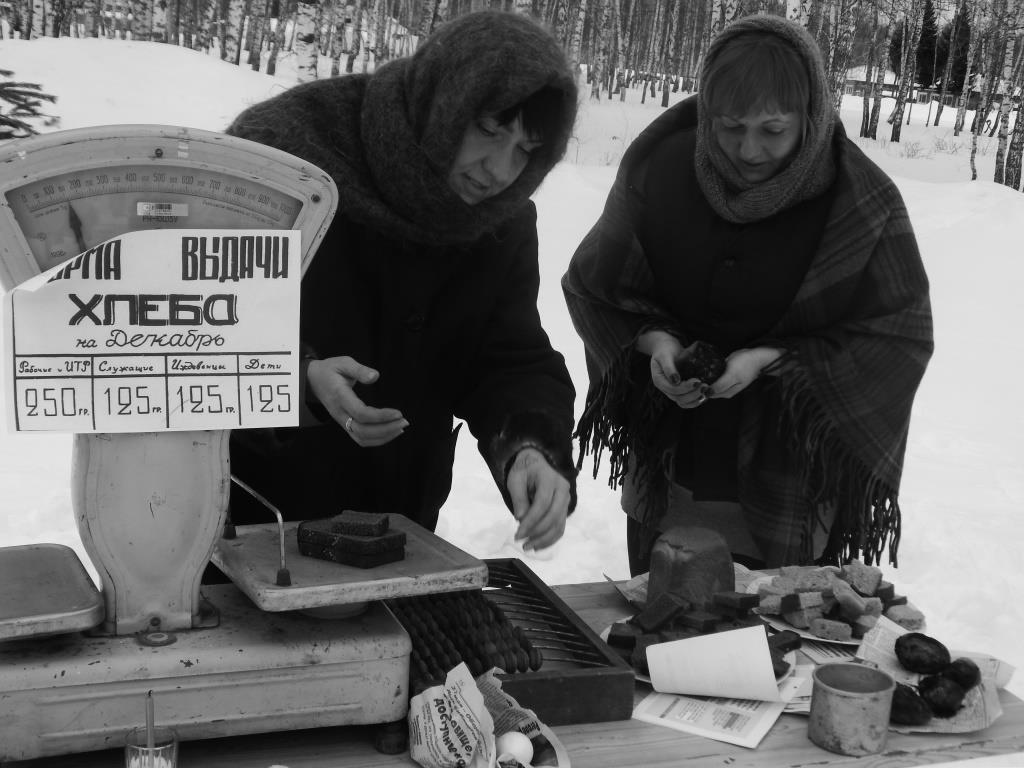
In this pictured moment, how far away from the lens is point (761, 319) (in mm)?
2170

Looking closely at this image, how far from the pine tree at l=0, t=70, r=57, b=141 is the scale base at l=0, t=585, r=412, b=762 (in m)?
9.24

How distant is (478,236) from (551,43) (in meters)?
0.31

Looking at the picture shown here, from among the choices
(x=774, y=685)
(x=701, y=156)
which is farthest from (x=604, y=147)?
(x=774, y=685)

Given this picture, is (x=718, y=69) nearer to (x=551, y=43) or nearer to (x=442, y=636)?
(x=551, y=43)

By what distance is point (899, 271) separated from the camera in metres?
2.10

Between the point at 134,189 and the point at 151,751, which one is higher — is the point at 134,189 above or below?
above

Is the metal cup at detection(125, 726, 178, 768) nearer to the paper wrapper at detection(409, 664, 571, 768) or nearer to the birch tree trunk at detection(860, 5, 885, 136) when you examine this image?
the paper wrapper at detection(409, 664, 571, 768)

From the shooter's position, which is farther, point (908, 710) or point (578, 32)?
point (578, 32)

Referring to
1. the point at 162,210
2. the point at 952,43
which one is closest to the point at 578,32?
the point at 952,43

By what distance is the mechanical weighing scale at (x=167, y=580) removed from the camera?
1.05 metres

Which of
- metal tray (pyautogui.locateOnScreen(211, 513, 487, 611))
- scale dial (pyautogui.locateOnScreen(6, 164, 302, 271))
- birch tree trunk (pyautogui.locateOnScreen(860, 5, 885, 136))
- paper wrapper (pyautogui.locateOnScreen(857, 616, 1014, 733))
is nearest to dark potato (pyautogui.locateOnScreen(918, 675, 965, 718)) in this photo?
paper wrapper (pyautogui.locateOnScreen(857, 616, 1014, 733))

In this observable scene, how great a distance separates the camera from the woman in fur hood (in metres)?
1.47

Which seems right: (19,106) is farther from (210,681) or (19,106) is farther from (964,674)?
(964,674)

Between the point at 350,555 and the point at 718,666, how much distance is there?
495mm
